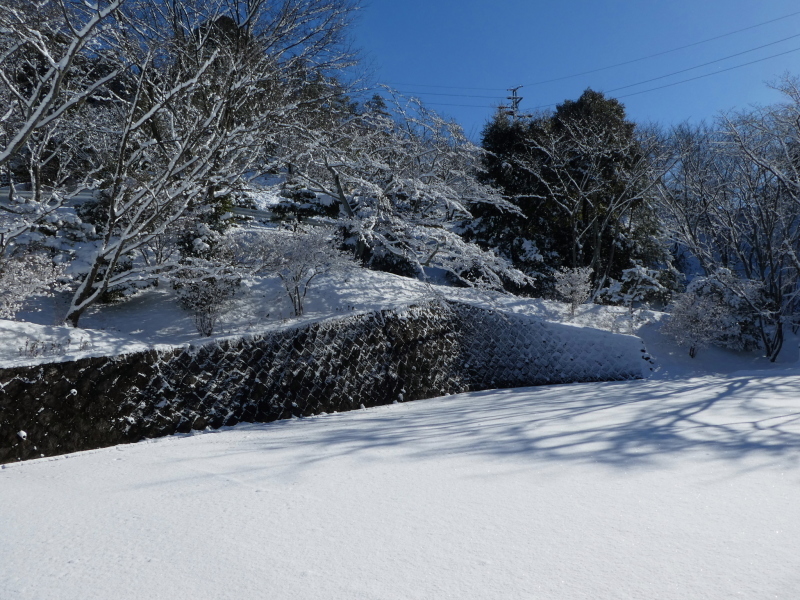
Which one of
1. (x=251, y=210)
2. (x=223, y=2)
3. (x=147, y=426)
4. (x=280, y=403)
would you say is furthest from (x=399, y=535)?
(x=251, y=210)

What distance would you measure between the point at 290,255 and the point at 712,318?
29.8 feet

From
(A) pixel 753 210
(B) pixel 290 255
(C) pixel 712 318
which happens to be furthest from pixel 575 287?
(B) pixel 290 255

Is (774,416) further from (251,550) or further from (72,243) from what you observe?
(72,243)

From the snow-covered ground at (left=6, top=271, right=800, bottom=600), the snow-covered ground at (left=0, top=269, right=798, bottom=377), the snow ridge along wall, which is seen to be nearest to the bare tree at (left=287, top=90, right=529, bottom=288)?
the snow-covered ground at (left=0, top=269, right=798, bottom=377)

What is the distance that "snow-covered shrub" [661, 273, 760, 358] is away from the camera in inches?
440

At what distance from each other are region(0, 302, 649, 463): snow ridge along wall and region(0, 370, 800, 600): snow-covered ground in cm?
33

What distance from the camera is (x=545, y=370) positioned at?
8.28 m

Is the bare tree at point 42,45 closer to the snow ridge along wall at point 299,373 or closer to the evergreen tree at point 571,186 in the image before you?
the snow ridge along wall at point 299,373

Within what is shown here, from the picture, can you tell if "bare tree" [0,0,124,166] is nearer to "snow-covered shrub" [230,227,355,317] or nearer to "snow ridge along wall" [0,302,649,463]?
"snow ridge along wall" [0,302,649,463]

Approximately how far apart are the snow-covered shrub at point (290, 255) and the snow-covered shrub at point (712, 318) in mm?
7431

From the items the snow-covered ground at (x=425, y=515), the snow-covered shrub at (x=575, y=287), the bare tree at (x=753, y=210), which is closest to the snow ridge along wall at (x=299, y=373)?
the snow-covered ground at (x=425, y=515)

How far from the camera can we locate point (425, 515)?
239 cm

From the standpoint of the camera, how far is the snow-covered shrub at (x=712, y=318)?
11180 mm

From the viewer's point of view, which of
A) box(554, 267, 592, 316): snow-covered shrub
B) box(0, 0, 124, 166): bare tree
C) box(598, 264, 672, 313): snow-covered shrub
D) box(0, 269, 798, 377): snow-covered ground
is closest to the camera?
box(0, 0, 124, 166): bare tree
